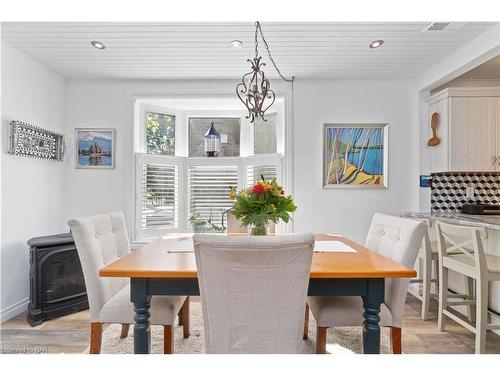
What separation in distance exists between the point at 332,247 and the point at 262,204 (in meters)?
0.55

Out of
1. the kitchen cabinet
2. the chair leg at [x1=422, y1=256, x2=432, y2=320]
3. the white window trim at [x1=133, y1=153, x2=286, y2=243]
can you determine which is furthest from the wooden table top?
the kitchen cabinet

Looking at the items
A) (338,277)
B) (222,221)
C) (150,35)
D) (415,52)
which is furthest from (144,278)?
(415,52)

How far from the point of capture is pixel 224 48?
287 centimetres

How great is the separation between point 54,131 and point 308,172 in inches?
108

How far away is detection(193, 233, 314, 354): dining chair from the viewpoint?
43.8 inches

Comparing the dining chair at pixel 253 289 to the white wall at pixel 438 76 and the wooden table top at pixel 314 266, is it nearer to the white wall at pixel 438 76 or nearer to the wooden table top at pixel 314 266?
the wooden table top at pixel 314 266

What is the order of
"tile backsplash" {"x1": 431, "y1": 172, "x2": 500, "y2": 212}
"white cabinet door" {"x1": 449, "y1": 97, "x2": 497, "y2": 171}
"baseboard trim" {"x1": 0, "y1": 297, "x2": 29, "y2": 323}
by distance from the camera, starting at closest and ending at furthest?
"baseboard trim" {"x1": 0, "y1": 297, "x2": 29, "y2": 323}
"white cabinet door" {"x1": 449, "y1": 97, "x2": 497, "y2": 171}
"tile backsplash" {"x1": 431, "y1": 172, "x2": 500, "y2": 212}

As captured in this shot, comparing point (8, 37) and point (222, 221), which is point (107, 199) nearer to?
point (222, 221)

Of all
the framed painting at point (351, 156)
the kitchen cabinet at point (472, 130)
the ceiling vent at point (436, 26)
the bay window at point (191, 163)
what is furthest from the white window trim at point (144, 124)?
the kitchen cabinet at point (472, 130)

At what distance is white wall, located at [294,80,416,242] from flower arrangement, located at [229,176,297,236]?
6.17 feet

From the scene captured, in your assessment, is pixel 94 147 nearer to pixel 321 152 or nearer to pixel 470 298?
pixel 321 152

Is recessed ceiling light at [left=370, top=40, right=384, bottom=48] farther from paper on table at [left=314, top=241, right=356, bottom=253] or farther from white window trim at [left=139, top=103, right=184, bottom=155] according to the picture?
white window trim at [left=139, top=103, right=184, bottom=155]

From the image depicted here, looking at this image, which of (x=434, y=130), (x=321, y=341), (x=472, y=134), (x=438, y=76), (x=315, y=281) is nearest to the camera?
(x=315, y=281)

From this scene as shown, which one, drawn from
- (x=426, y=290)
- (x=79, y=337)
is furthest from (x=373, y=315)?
(x=79, y=337)
